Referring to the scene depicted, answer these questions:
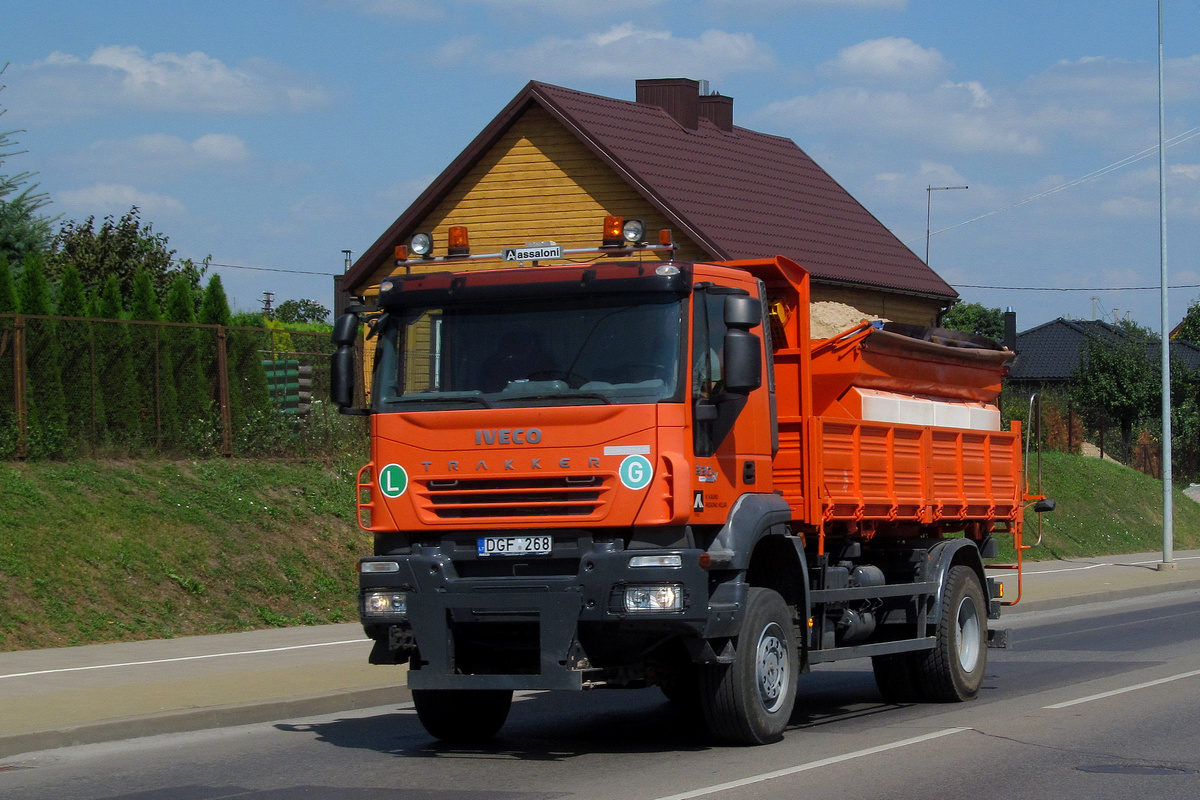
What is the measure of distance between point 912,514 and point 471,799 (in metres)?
4.75

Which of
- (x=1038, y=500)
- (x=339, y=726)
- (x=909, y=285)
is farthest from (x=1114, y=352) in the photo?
(x=339, y=726)

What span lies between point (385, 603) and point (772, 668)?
8.18ft

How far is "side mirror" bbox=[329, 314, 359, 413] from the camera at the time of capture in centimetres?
949

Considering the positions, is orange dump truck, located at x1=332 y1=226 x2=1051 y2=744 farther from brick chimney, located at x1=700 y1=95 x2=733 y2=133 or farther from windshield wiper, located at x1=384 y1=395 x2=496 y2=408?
brick chimney, located at x1=700 y1=95 x2=733 y2=133

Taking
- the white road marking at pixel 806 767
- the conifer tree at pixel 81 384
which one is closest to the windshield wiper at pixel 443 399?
the white road marking at pixel 806 767

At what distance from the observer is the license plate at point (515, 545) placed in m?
8.70

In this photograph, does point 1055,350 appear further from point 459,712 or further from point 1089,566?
point 459,712

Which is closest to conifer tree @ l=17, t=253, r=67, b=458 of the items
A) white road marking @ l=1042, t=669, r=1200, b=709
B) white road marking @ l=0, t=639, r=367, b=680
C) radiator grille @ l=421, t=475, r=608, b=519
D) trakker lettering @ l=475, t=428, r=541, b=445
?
white road marking @ l=0, t=639, r=367, b=680

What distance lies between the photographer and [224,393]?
20703 millimetres

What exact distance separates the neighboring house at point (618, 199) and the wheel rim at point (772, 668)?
17754 mm

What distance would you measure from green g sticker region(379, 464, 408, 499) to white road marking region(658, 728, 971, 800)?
8.65 feet

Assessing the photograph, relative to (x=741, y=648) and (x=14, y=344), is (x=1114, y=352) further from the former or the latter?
(x=741, y=648)

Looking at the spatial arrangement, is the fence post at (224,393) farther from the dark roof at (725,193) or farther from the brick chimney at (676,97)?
the brick chimney at (676,97)

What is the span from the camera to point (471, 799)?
7.76 m
